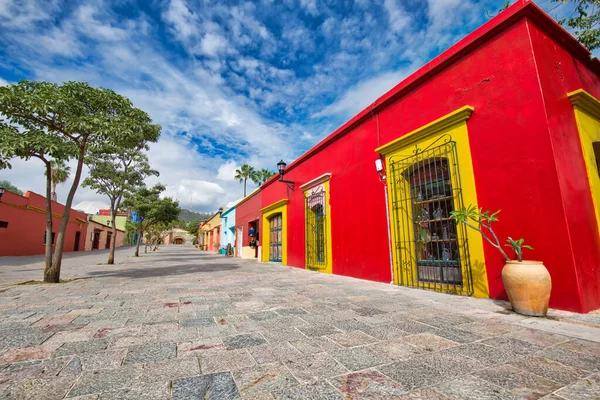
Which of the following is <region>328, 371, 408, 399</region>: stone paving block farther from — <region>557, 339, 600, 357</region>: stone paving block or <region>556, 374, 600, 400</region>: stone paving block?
<region>557, 339, 600, 357</region>: stone paving block

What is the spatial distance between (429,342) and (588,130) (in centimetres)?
423

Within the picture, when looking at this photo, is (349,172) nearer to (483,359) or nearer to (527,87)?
(527,87)

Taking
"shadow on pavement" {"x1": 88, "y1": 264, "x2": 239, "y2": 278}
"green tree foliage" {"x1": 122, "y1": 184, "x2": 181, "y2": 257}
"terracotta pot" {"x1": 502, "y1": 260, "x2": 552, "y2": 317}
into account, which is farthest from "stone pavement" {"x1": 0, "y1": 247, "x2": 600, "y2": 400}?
"green tree foliage" {"x1": 122, "y1": 184, "x2": 181, "y2": 257}

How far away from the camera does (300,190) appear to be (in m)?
9.53

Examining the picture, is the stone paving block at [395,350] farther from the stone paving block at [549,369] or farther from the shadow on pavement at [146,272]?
the shadow on pavement at [146,272]

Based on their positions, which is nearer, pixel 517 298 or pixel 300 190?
pixel 517 298

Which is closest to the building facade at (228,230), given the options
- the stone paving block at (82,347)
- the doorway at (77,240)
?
the doorway at (77,240)

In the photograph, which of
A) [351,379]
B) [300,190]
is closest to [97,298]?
[351,379]

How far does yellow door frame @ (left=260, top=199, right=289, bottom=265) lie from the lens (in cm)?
1055

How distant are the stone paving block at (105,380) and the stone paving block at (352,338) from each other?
1.41 metres

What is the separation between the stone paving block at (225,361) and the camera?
1660 mm

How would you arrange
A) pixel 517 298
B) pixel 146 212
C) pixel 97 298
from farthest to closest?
1. pixel 146 212
2. pixel 97 298
3. pixel 517 298

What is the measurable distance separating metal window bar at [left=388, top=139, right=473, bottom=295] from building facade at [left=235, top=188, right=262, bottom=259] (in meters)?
9.63

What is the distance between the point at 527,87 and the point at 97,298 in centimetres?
669
